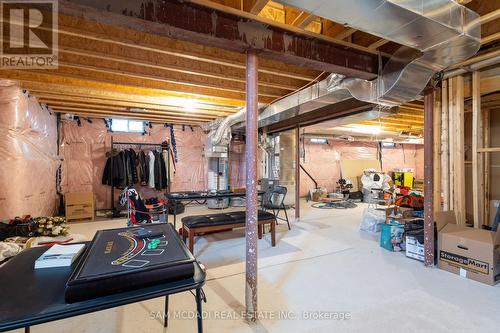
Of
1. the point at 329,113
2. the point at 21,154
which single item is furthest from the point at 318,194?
the point at 21,154

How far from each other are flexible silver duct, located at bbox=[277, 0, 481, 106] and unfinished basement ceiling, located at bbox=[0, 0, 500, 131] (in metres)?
0.38

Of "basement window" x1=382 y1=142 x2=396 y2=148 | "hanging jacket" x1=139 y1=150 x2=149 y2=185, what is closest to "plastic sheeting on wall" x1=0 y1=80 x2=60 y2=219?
"hanging jacket" x1=139 y1=150 x2=149 y2=185

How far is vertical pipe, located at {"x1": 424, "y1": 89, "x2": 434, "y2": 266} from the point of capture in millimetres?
2771

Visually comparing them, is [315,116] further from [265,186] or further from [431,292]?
[431,292]

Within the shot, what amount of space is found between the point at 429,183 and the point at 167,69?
3461 millimetres

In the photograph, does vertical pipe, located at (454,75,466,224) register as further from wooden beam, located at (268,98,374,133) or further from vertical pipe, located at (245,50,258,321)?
vertical pipe, located at (245,50,258,321)

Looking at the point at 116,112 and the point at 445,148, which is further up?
the point at 116,112

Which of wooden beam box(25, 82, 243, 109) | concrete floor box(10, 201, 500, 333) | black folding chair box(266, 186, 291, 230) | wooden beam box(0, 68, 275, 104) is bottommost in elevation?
concrete floor box(10, 201, 500, 333)

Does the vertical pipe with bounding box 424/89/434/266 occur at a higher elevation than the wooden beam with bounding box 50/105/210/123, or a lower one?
lower

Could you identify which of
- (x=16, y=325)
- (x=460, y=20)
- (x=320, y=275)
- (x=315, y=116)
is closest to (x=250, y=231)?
(x=320, y=275)

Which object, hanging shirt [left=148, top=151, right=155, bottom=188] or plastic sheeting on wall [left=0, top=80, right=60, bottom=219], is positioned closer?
plastic sheeting on wall [left=0, top=80, right=60, bottom=219]

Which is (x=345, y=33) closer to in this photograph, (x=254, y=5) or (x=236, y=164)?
(x=254, y=5)

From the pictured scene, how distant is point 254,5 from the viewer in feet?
5.79

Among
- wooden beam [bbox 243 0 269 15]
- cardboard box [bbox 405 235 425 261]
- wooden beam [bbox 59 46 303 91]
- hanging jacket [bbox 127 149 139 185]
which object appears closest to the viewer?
wooden beam [bbox 243 0 269 15]
